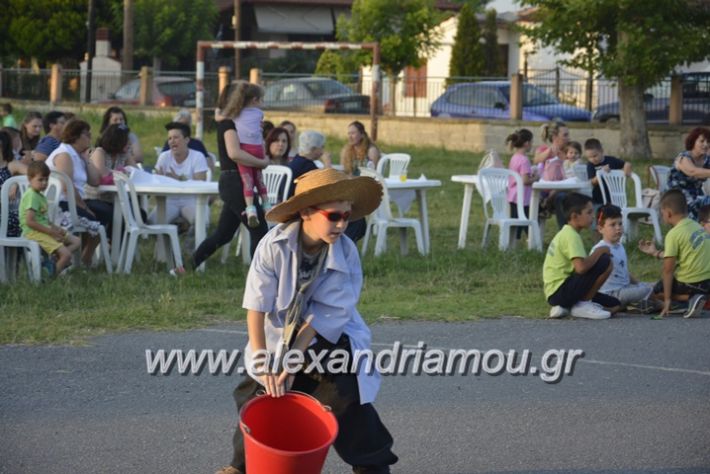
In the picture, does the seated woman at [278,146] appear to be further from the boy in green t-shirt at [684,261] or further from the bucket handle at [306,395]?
the bucket handle at [306,395]

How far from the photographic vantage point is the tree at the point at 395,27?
43.2 meters

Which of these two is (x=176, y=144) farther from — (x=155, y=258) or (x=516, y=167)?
(x=516, y=167)

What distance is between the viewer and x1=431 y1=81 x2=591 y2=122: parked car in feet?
99.8

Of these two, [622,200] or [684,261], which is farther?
[622,200]

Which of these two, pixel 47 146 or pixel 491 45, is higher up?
pixel 491 45

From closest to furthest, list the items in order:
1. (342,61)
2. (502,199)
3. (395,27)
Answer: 1. (502,199)
2. (342,61)
3. (395,27)

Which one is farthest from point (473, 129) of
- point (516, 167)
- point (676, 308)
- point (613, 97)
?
point (676, 308)

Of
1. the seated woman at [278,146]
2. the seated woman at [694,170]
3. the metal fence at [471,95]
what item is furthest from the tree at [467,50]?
the seated woman at [694,170]

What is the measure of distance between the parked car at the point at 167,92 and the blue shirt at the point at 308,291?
32003 millimetres

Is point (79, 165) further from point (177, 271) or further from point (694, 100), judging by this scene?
point (694, 100)

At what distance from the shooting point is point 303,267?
17.5 feet

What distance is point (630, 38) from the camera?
25781mm

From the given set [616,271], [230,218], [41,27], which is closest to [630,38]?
[230,218]

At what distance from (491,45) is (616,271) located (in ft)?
128
